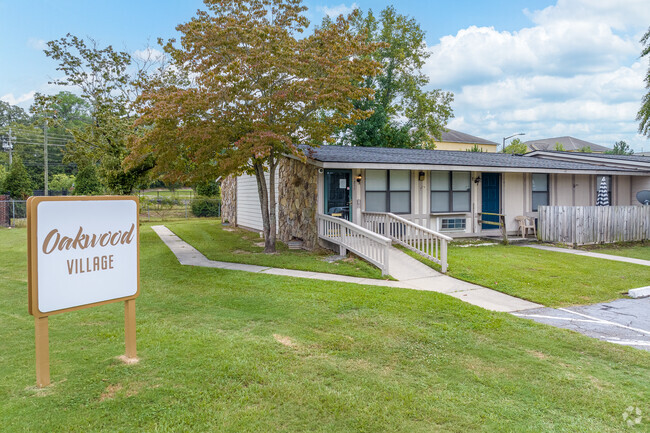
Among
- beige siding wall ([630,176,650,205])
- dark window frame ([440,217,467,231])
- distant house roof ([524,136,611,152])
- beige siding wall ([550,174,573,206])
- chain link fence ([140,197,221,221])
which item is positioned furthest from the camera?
distant house roof ([524,136,611,152])

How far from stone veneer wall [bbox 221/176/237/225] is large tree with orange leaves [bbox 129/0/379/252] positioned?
841cm

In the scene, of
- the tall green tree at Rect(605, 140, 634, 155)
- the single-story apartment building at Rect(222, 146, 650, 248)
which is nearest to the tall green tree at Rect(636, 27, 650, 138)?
the single-story apartment building at Rect(222, 146, 650, 248)

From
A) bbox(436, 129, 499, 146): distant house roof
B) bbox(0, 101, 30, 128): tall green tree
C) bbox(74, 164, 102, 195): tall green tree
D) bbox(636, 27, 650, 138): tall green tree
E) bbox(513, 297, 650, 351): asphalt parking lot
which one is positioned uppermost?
bbox(0, 101, 30, 128): tall green tree

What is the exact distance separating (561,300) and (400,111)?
2538 centimetres

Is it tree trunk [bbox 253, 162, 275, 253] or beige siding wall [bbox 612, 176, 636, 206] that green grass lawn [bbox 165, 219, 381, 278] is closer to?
tree trunk [bbox 253, 162, 275, 253]

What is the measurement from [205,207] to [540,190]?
18.6 m

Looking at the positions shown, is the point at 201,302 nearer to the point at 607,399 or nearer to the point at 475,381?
the point at 475,381

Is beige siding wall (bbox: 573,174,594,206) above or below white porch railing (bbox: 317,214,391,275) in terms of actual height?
above

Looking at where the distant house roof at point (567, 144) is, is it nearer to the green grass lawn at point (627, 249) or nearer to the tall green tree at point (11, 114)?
the green grass lawn at point (627, 249)

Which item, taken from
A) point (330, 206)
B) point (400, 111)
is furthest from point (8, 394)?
point (400, 111)

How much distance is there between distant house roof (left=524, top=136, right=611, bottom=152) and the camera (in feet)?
175

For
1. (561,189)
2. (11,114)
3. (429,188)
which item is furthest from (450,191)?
(11,114)

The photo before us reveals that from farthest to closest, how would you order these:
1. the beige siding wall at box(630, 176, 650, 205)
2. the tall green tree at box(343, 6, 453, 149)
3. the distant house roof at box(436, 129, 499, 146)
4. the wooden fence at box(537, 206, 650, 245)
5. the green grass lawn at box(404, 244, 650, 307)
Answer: the distant house roof at box(436, 129, 499, 146), the tall green tree at box(343, 6, 453, 149), the beige siding wall at box(630, 176, 650, 205), the wooden fence at box(537, 206, 650, 245), the green grass lawn at box(404, 244, 650, 307)

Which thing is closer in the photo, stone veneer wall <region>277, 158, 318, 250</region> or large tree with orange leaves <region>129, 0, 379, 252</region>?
large tree with orange leaves <region>129, 0, 379, 252</region>
